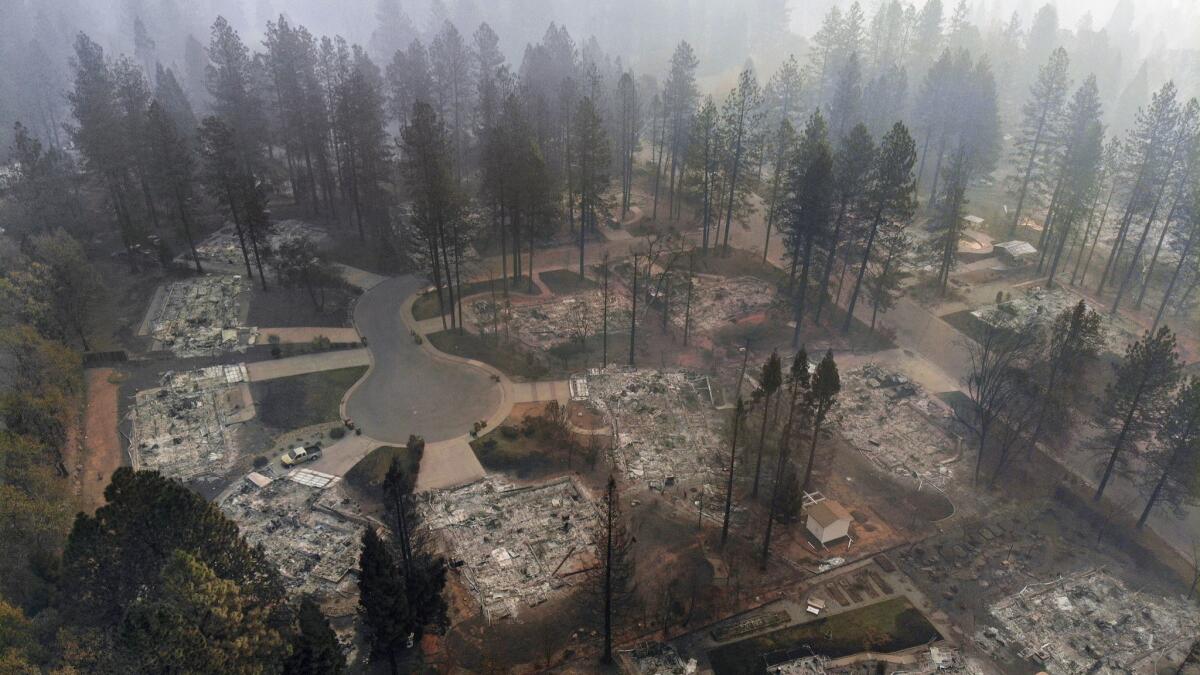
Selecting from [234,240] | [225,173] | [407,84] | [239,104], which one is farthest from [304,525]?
[407,84]

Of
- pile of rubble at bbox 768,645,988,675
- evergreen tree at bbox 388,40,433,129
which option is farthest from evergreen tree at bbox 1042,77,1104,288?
evergreen tree at bbox 388,40,433,129

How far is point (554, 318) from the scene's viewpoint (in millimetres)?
63062

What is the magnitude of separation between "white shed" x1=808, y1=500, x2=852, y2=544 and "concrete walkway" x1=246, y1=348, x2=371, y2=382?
33851mm

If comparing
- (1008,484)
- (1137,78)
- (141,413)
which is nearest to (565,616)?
(1008,484)

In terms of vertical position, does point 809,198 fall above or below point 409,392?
above

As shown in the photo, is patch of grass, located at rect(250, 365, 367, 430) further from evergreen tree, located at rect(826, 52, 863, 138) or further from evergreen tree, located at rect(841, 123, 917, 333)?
evergreen tree, located at rect(826, 52, 863, 138)

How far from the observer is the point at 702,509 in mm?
42750

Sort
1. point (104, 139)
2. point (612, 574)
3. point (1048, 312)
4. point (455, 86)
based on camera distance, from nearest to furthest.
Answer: point (612, 574), point (104, 139), point (1048, 312), point (455, 86)

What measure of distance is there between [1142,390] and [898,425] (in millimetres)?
14057

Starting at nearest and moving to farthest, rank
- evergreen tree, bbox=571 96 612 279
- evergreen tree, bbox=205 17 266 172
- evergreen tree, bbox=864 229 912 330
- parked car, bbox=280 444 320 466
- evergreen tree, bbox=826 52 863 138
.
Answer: parked car, bbox=280 444 320 466 → evergreen tree, bbox=864 229 912 330 → evergreen tree, bbox=571 96 612 279 → evergreen tree, bbox=205 17 266 172 → evergreen tree, bbox=826 52 863 138

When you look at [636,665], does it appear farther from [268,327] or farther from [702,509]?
[268,327]

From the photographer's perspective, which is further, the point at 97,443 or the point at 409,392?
the point at 409,392

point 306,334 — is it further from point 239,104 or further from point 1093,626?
point 1093,626

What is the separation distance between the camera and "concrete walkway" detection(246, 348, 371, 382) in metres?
53.0
